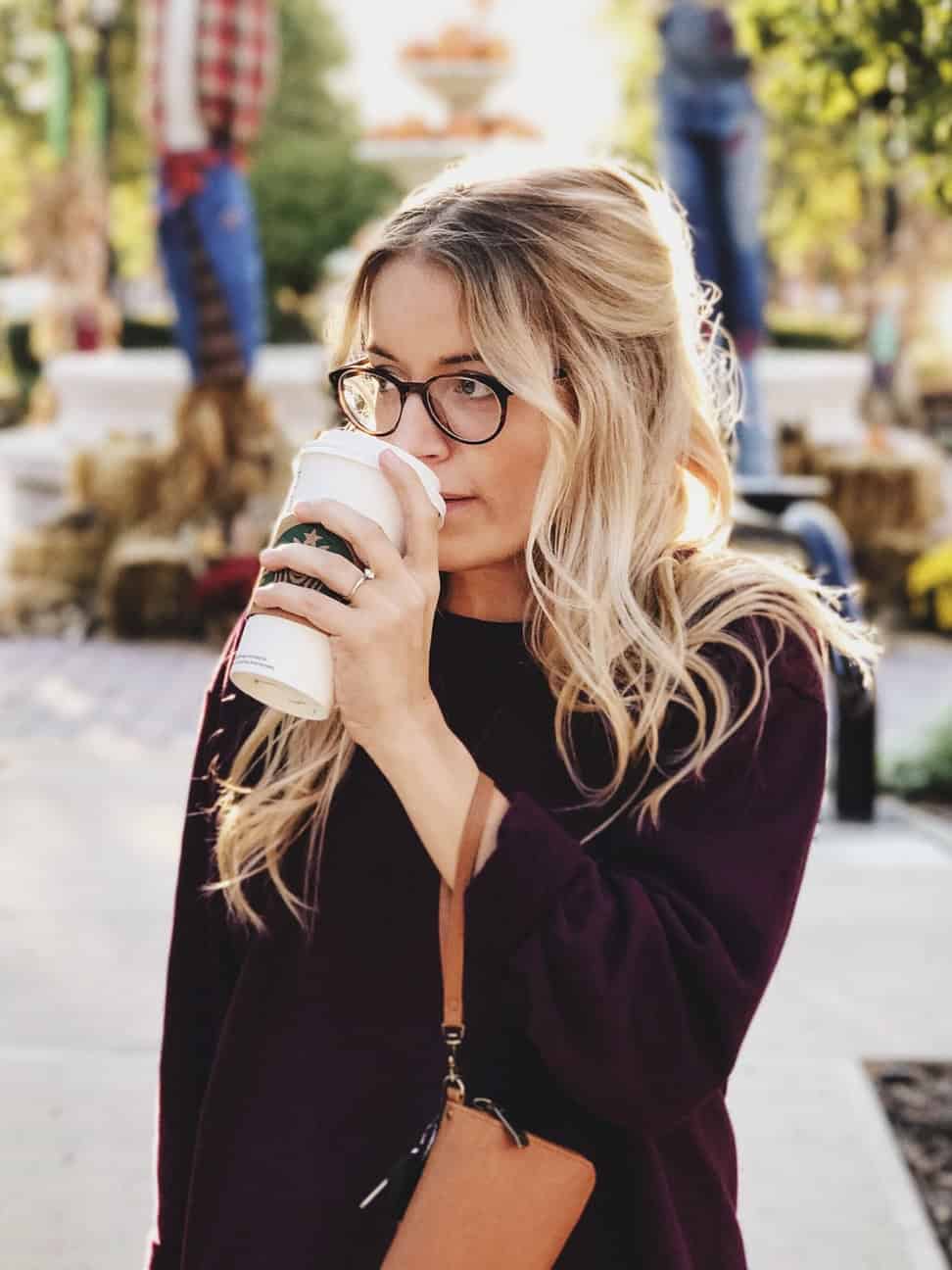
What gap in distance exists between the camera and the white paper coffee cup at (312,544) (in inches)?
52.0

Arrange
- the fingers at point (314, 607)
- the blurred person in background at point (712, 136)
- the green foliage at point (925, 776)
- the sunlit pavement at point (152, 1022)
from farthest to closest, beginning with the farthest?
the blurred person in background at point (712, 136), the green foliage at point (925, 776), the sunlit pavement at point (152, 1022), the fingers at point (314, 607)

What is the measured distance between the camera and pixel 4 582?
970 centimetres

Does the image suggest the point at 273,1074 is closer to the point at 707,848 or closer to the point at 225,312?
the point at 707,848

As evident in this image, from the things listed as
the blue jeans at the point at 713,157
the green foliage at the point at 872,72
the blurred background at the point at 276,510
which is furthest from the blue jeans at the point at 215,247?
the green foliage at the point at 872,72

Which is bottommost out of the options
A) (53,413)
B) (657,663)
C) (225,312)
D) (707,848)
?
(53,413)

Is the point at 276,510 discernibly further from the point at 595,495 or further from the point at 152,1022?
the point at 595,495

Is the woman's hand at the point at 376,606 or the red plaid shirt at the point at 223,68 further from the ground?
the red plaid shirt at the point at 223,68

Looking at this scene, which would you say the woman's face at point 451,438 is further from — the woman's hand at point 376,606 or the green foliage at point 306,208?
the green foliage at point 306,208

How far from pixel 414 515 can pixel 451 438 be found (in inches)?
7.2

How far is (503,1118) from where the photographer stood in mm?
1403

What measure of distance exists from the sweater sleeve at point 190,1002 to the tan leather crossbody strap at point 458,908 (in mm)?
415

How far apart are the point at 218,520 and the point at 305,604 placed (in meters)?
8.13

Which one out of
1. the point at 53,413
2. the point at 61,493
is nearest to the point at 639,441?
the point at 61,493

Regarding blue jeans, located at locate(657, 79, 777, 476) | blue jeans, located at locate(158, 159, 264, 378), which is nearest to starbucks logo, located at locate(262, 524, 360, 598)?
blue jeans, located at locate(657, 79, 777, 476)
